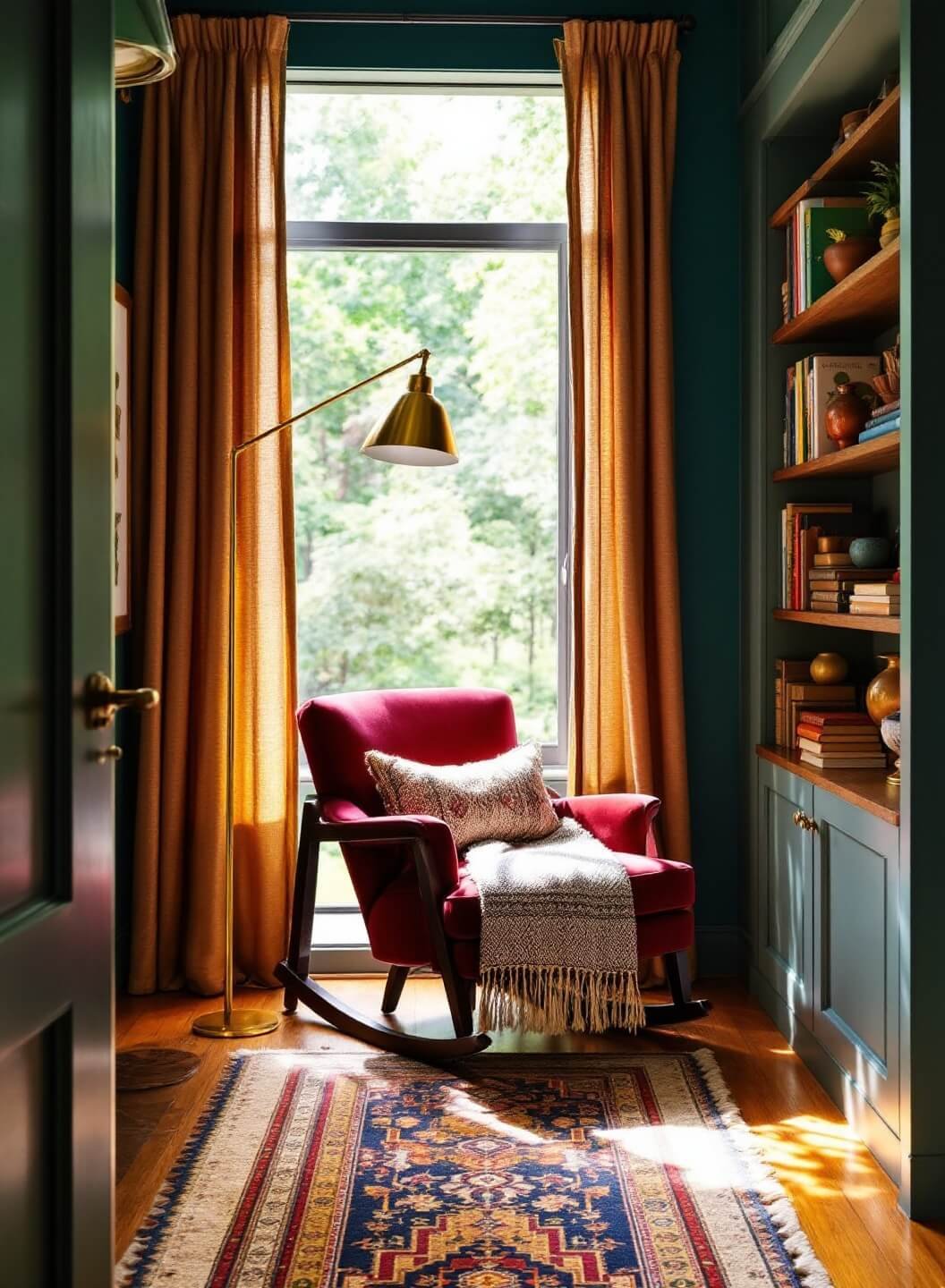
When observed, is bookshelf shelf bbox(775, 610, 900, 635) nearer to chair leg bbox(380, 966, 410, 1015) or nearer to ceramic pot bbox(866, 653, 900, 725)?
ceramic pot bbox(866, 653, 900, 725)

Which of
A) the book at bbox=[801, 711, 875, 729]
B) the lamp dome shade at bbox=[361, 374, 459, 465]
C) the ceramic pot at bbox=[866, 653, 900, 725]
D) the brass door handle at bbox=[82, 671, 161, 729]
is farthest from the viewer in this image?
the lamp dome shade at bbox=[361, 374, 459, 465]

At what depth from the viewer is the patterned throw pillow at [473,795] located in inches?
126

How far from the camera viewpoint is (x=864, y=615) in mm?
2795

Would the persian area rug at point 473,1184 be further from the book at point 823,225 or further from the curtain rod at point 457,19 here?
the curtain rod at point 457,19

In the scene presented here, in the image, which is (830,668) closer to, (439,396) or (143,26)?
(439,396)

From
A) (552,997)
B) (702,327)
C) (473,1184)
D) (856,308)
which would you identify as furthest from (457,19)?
(473,1184)

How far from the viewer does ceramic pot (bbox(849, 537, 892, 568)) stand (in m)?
3.02

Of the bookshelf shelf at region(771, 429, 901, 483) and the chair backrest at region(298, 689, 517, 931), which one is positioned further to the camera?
the chair backrest at region(298, 689, 517, 931)

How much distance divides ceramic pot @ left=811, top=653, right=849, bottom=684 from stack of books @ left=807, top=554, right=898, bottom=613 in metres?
0.15

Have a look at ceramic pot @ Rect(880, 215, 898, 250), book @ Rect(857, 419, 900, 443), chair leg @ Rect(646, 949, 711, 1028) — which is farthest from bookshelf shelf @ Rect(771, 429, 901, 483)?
chair leg @ Rect(646, 949, 711, 1028)

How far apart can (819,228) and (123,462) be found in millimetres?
1970

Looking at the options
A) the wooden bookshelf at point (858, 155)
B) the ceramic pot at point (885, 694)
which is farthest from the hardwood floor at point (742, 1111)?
the wooden bookshelf at point (858, 155)

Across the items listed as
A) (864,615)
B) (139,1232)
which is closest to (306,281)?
(864,615)

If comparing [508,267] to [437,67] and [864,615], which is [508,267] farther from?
[864,615]
